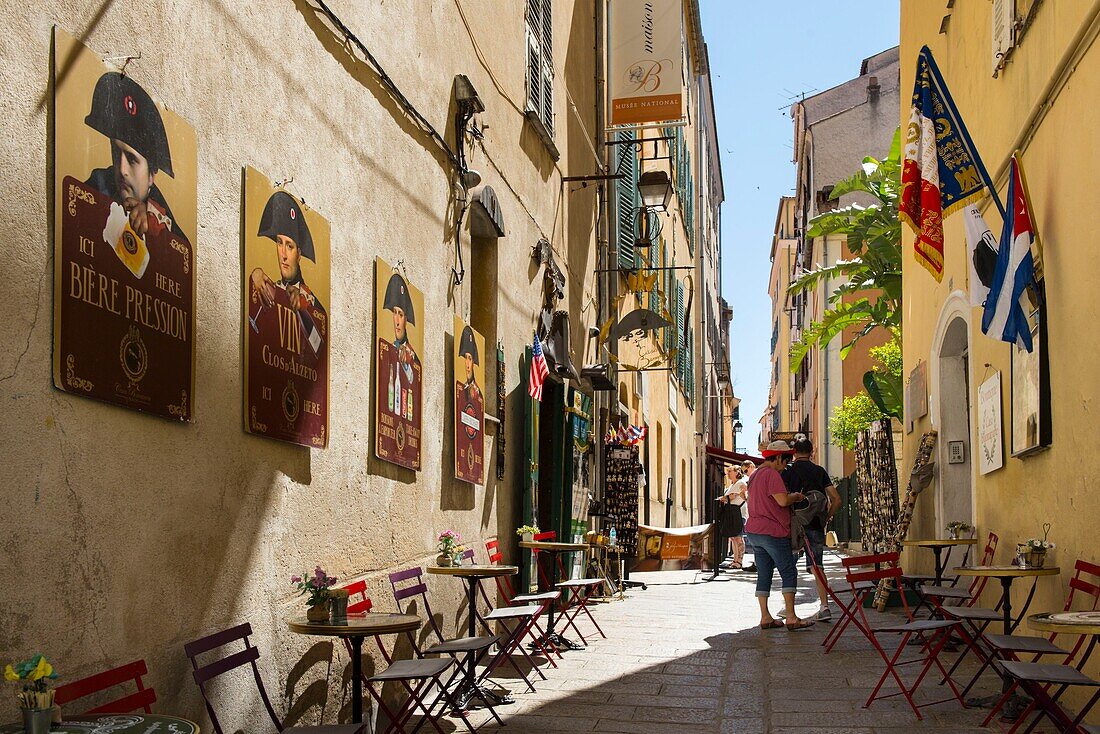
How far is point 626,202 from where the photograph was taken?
17.5m

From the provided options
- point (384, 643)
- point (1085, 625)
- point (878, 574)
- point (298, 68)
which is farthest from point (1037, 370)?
point (298, 68)

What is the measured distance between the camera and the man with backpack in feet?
35.7

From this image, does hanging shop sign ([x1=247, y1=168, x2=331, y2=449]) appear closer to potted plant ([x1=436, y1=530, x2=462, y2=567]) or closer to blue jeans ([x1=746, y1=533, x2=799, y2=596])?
potted plant ([x1=436, y1=530, x2=462, y2=567])

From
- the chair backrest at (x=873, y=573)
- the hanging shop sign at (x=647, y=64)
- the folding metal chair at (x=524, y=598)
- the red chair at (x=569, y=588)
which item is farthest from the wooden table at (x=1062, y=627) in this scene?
the hanging shop sign at (x=647, y=64)

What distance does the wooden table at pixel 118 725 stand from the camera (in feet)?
10.0

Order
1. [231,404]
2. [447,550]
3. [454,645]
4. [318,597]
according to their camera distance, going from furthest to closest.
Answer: [447,550], [454,645], [318,597], [231,404]

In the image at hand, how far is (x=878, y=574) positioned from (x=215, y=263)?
4.39m

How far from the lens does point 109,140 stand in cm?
388

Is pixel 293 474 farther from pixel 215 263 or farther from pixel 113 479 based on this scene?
pixel 113 479

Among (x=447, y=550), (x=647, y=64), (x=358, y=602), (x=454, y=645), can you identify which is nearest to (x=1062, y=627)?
(x=454, y=645)

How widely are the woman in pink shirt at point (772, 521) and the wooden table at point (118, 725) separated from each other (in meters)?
7.59

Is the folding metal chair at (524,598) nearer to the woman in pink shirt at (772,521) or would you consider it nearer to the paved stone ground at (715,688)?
the paved stone ground at (715,688)

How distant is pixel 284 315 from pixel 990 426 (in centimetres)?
590

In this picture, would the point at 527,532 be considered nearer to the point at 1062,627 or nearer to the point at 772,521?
the point at 772,521
